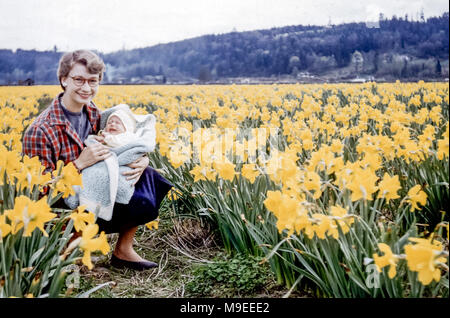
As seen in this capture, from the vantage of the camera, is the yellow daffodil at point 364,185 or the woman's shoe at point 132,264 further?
the woman's shoe at point 132,264

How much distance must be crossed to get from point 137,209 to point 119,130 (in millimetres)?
567

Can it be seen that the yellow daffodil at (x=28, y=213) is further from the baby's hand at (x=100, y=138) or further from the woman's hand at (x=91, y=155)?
the baby's hand at (x=100, y=138)

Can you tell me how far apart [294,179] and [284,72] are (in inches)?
176

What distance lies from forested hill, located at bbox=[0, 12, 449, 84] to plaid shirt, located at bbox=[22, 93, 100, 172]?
59cm

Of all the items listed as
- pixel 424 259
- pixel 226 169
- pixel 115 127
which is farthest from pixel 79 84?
pixel 424 259

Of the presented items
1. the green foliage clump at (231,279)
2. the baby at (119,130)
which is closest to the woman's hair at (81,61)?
the baby at (119,130)

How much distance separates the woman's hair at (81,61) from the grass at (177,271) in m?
1.29

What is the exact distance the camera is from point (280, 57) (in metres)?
5.93

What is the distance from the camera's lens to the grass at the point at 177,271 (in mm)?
2109

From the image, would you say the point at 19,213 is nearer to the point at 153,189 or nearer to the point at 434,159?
the point at 153,189

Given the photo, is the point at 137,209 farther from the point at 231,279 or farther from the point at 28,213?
the point at 28,213

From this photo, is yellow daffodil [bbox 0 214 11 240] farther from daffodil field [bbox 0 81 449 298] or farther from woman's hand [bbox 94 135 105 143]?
woman's hand [bbox 94 135 105 143]

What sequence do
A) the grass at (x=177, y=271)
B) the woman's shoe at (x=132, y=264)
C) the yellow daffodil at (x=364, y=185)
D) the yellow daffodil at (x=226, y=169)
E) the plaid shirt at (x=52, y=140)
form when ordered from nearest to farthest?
the yellow daffodil at (x=364, y=185) → the yellow daffodil at (x=226, y=169) → the grass at (x=177, y=271) → the plaid shirt at (x=52, y=140) → the woman's shoe at (x=132, y=264)

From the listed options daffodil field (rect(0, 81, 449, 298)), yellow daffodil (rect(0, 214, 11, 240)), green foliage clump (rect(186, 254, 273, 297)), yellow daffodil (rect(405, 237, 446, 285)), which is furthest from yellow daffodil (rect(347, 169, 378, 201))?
yellow daffodil (rect(0, 214, 11, 240))
